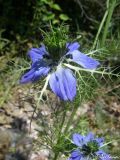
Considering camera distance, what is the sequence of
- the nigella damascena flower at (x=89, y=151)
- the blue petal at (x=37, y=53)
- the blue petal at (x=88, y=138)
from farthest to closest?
the blue petal at (x=88, y=138) → the nigella damascena flower at (x=89, y=151) → the blue petal at (x=37, y=53)

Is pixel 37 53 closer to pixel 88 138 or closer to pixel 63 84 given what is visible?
pixel 63 84

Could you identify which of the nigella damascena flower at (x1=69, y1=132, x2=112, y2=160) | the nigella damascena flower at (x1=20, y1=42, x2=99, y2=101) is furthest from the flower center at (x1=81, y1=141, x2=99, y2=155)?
the nigella damascena flower at (x1=20, y1=42, x2=99, y2=101)

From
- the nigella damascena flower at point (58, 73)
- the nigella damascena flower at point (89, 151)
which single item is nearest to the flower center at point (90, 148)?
the nigella damascena flower at point (89, 151)

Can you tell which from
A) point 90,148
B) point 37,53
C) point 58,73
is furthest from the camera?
point 90,148

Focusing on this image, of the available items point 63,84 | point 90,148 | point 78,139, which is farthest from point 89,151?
point 63,84

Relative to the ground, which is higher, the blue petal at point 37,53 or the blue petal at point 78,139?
the blue petal at point 37,53

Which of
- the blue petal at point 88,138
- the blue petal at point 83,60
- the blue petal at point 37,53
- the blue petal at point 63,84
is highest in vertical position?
the blue petal at point 37,53

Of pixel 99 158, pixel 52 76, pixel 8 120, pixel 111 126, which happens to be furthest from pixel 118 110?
pixel 52 76

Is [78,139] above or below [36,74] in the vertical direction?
below

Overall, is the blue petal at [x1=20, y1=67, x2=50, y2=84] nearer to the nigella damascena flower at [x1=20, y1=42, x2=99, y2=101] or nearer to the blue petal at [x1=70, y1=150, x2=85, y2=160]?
the nigella damascena flower at [x1=20, y1=42, x2=99, y2=101]

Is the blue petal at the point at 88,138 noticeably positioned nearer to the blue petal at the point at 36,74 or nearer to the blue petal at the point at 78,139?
the blue petal at the point at 78,139
